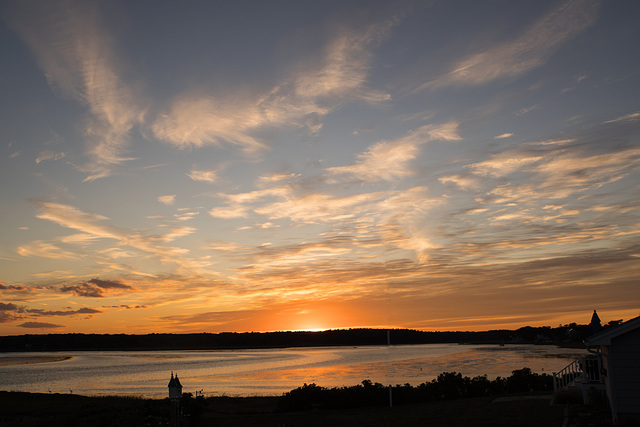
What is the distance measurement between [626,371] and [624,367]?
140 mm

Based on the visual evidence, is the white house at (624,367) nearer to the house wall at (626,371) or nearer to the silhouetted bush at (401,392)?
the house wall at (626,371)

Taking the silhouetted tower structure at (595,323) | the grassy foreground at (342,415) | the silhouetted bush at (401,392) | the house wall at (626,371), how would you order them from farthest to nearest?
the silhouetted bush at (401,392), the silhouetted tower structure at (595,323), the grassy foreground at (342,415), the house wall at (626,371)

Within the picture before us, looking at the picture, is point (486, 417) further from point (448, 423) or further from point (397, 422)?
point (397, 422)

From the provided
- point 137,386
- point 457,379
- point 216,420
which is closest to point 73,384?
point 137,386

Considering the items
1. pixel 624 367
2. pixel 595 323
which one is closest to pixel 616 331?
pixel 624 367

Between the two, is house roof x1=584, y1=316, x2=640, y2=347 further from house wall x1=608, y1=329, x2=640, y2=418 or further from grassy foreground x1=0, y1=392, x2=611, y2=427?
grassy foreground x1=0, y1=392, x2=611, y2=427

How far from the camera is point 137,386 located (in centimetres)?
6116

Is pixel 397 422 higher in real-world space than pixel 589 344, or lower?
lower

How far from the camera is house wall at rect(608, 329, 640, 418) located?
57.0 ft

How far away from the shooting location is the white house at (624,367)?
17.4m

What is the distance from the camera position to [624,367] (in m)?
17.7

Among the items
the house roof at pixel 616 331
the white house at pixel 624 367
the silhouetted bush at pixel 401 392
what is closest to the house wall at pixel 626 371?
the white house at pixel 624 367

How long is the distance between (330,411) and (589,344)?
14659 mm

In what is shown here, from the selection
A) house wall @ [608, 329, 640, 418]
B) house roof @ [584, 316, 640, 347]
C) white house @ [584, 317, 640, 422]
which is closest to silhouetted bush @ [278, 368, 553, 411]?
white house @ [584, 317, 640, 422]
